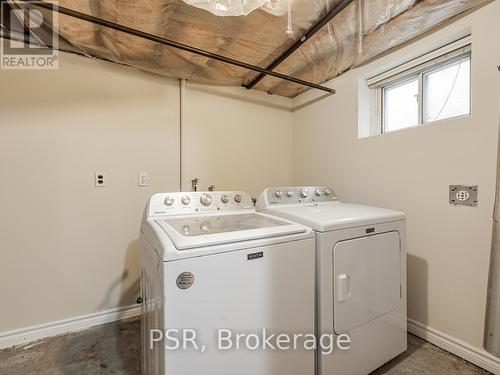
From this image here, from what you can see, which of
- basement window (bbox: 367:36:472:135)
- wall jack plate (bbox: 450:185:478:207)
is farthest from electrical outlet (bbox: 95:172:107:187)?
wall jack plate (bbox: 450:185:478:207)

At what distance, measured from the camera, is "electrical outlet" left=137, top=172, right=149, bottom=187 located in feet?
6.75

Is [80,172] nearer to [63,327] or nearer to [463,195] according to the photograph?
[63,327]

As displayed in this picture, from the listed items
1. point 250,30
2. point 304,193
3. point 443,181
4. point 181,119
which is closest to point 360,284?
point 304,193

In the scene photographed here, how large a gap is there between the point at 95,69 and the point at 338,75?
211cm

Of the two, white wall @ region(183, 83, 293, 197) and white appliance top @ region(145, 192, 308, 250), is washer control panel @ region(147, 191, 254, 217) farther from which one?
white wall @ region(183, 83, 293, 197)

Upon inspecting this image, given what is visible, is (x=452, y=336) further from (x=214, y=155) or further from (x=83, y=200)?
(x=83, y=200)

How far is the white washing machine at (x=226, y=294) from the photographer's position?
92 centimetres

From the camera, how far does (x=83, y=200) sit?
186cm

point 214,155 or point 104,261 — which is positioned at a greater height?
point 214,155

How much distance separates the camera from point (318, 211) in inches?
60.0

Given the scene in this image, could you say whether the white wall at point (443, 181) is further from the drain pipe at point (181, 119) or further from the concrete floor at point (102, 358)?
the drain pipe at point (181, 119)

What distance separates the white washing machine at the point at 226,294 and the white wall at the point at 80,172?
86cm

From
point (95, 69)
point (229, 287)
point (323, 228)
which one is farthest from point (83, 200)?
point (323, 228)

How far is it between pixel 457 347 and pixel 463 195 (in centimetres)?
97
